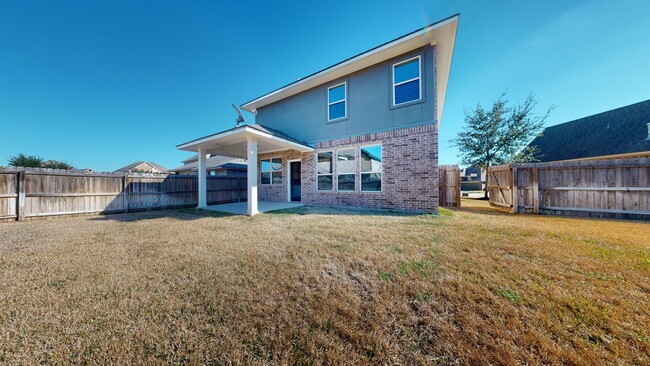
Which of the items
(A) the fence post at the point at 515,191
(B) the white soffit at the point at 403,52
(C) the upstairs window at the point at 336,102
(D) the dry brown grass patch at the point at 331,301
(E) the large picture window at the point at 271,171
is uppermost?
(B) the white soffit at the point at 403,52

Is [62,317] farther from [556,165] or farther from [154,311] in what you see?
[556,165]

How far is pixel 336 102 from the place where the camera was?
9133 mm

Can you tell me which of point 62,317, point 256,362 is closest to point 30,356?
point 62,317

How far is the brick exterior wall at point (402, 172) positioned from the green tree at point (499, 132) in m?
8.55

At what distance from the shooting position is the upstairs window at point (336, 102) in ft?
29.4

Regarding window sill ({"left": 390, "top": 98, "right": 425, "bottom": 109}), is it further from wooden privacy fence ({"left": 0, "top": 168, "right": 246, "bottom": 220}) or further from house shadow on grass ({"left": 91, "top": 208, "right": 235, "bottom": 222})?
wooden privacy fence ({"left": 0, "top": 168, "right": 246, "bottom": 220})

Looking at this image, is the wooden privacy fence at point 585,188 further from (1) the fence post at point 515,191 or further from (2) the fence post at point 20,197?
(2) the fence post at point 20,197

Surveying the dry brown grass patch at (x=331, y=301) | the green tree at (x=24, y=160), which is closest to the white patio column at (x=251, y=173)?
the dry brown grass patch at (x=331, y=301)

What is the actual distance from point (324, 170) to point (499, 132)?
39.9 ft

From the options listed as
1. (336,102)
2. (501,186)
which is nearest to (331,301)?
(336,102)

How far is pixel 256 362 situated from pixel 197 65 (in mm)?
15480

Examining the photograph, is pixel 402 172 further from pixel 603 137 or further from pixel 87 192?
pixel 603 137

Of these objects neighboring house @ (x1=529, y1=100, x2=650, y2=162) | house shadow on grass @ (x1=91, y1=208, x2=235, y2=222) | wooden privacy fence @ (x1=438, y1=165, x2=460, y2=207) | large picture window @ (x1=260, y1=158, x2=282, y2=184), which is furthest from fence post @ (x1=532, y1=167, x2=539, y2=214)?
house shadow on grass @ (x1=91, y1=208, x2=235, y2=222)

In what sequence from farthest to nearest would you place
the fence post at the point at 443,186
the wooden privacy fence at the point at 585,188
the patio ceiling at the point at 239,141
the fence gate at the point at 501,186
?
the fence post at the point at 443,186
the fence gate at the point at 501,186
the patio ceiling at the point at 239,141
the wooden privacy fence at the point at 585,188
